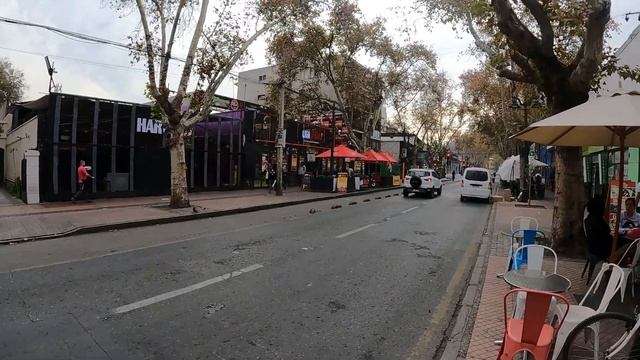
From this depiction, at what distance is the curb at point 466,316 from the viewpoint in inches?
182

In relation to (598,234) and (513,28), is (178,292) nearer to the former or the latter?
(598,234)

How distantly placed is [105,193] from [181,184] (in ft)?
17.7

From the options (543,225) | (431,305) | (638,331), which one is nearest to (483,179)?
(543,225)

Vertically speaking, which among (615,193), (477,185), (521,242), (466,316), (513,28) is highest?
(513,28)

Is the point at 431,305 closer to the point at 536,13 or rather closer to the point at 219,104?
the point at 536,13

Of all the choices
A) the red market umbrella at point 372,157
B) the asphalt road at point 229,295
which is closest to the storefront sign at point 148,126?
the asphalt road at point 229,295

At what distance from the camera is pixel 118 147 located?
19781 mm

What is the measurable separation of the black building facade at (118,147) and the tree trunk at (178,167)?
4.00m

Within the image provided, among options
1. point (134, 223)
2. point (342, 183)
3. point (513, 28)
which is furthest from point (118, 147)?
point (513, 28)

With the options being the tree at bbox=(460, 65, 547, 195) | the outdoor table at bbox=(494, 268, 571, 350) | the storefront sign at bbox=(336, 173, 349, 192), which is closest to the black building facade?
the storefront sign at bbox=(336, 173, 349, 192)

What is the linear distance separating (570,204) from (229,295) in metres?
7.00

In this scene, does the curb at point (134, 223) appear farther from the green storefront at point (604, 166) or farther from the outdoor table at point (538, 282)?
the green storefront at point (604, 166)

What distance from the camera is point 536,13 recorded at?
28.7 ft

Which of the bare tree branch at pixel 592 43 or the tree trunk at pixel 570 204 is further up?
the bare tree branch at pixel 592 43
